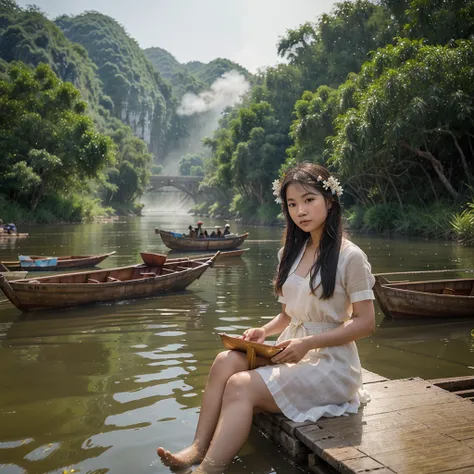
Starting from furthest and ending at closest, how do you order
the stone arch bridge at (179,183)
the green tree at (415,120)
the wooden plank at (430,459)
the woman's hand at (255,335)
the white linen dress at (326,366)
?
the stone arch bridge at (179,183), the green tree at (415,120), the woman's hand at (255,335), the white linen dress at (326,366), the wooden plank at (430,459)

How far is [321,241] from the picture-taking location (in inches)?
114

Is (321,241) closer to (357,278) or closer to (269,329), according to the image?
(357,278)

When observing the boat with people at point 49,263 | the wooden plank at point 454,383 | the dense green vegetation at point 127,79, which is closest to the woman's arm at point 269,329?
the wooden plank at point 454,383

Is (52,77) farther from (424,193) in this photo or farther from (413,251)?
(413,251)

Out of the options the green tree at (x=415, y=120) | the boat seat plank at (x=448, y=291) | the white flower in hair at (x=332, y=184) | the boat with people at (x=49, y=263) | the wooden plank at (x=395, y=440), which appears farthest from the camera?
the green tree at (x=415, y=120)

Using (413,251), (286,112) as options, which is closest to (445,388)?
(413,251)

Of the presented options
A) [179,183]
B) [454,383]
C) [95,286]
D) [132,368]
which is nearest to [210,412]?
[454,383]

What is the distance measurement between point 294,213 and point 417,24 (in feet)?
71.4

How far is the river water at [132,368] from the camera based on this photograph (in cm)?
311

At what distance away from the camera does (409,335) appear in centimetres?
621

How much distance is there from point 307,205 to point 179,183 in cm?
7037

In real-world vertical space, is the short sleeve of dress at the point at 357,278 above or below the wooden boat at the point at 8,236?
above

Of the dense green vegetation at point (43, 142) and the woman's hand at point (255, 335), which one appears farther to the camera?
the dense green vegetation at point (43, 142)

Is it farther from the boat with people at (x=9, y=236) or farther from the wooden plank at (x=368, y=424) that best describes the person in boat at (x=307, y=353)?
the boat with people at (x=9, y=236)
